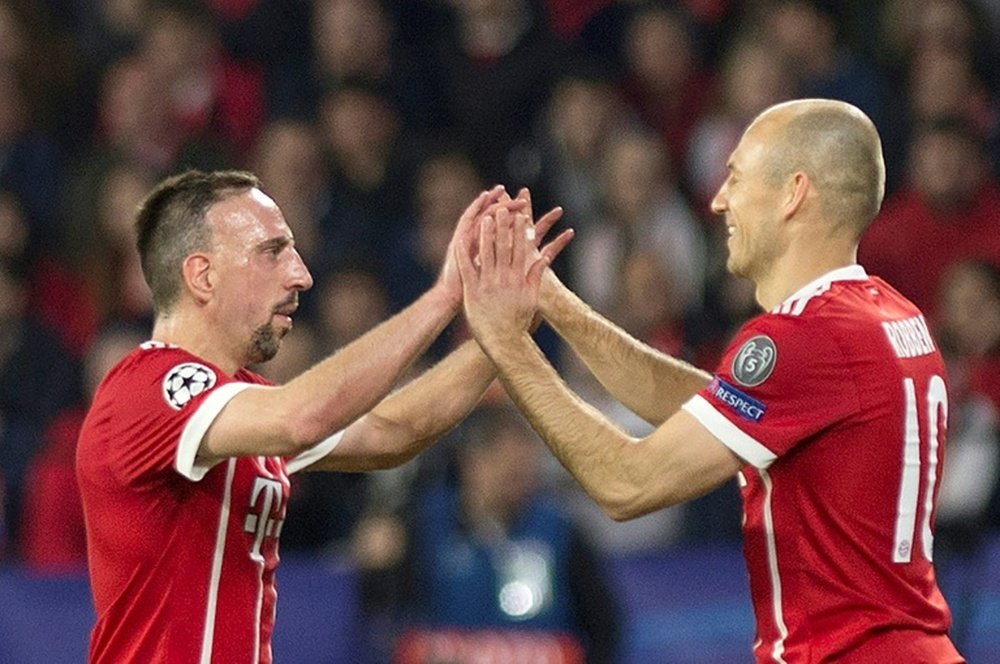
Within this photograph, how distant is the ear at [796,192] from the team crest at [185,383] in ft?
4.98

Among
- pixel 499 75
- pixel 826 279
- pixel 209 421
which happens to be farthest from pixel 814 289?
pixel 499 75

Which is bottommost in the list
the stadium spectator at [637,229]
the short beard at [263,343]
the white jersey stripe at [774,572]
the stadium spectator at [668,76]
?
the white jersey stripe at [774,572]

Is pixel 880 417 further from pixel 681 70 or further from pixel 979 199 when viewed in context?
pixel 681 70

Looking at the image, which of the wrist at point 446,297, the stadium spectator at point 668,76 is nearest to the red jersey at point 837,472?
the wrist at point 446,297

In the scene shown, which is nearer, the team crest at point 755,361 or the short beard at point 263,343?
the team crest at point 755,361

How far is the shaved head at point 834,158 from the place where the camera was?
5090 millimetres

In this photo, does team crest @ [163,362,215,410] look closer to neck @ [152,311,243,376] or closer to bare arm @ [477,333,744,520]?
neck @ [152,311,243,376]

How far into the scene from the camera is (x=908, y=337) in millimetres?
5008

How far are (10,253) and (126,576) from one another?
5.97m

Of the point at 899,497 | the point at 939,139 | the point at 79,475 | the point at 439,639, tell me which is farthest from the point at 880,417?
the point at 939,139

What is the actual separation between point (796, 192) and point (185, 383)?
1.61 m

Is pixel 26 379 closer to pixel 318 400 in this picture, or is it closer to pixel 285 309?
pixel 285 309

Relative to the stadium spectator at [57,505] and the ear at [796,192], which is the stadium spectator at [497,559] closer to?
the stadium spectator at [57,505]

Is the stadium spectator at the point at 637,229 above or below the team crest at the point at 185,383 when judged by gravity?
above
